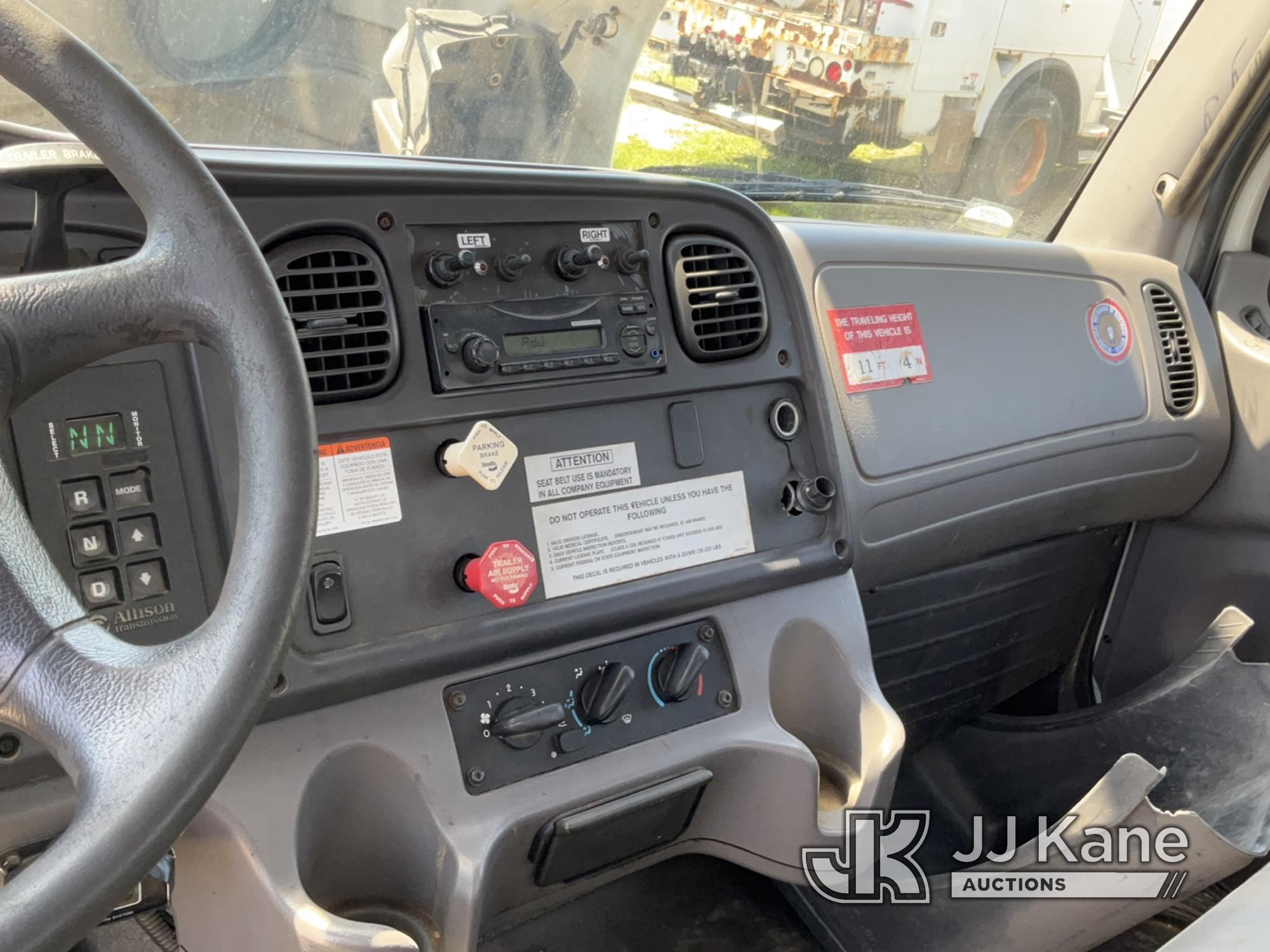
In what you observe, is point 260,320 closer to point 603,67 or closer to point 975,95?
point 603,67

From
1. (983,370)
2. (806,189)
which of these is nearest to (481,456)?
(806,189)

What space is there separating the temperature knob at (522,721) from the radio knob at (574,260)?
19.5 inches

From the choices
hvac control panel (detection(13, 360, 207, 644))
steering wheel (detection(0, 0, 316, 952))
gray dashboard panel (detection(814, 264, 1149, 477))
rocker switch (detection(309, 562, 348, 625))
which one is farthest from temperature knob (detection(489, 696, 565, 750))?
gray dashboard panel (detection(814, 264, 1149, 477))

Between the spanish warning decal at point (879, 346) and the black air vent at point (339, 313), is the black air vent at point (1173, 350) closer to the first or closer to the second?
the spanish warning decal at point (879, 346)

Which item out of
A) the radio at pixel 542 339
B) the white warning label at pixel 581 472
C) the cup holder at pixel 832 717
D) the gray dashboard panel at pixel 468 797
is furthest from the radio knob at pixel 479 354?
the cup holder at pixel 832 717

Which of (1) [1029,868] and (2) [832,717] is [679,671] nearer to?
(2) [832,717]

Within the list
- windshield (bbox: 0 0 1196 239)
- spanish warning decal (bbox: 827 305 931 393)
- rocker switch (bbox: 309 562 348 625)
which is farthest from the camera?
spanish warning decal (bbox: 827 305 931 393)

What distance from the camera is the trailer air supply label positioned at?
126 cm

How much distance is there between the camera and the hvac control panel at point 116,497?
957 millimetres

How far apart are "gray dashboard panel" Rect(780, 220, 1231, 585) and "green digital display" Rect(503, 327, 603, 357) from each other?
1.53 ft

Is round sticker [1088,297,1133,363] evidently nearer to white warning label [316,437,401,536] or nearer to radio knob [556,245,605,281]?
radio knob [556,245,605,281]

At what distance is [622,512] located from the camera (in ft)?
4.28

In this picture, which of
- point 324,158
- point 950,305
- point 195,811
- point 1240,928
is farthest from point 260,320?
point 950,305

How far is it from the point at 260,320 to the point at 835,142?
4.44 ft
